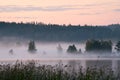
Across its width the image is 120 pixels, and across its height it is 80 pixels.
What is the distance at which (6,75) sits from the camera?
20500 mm

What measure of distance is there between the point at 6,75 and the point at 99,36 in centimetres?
14851

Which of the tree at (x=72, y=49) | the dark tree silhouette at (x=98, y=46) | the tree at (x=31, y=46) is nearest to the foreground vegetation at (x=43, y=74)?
the dark tree silhouette at (x=98, y=46)

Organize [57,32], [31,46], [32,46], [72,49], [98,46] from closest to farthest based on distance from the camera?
1. [98,46]
2. [72,49]
3. [31,46]
4. [32,46]
5. [57,32]

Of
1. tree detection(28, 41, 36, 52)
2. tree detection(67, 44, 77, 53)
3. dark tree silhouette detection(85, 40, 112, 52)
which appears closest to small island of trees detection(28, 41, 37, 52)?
tree detection(28, 41, 36, 52)

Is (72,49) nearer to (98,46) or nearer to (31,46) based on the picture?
(98,46)

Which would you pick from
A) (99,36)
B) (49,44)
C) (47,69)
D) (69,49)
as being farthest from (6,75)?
(49,44)

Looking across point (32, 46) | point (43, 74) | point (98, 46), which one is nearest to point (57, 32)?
point (32, 46)

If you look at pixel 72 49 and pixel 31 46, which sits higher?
pixel 31 46

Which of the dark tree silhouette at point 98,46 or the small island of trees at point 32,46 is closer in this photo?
the dark tree silhouette at point 98,46

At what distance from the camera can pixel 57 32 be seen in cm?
17400

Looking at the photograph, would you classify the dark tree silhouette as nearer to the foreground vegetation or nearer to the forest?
the forest

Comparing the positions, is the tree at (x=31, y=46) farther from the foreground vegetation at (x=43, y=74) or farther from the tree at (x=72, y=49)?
the foreground vegetation at (x=43, y=74)

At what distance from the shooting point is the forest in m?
168

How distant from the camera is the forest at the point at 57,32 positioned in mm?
167800
